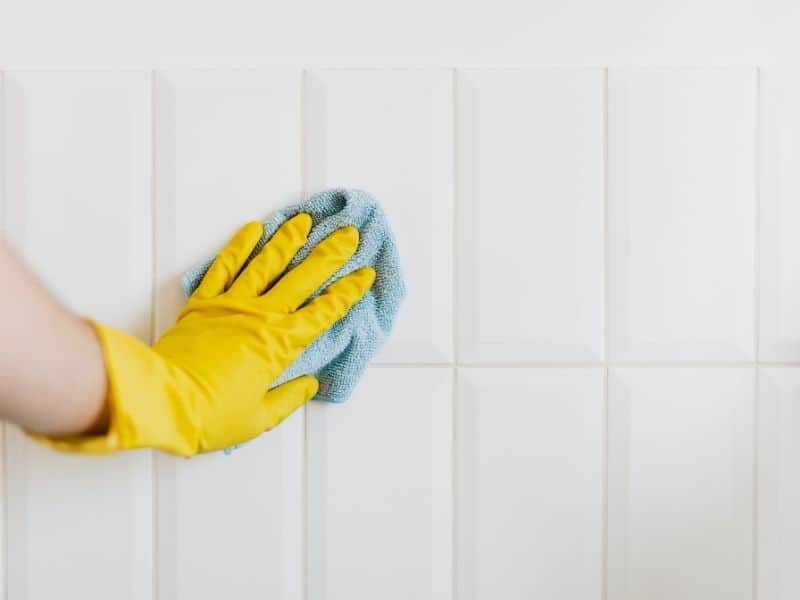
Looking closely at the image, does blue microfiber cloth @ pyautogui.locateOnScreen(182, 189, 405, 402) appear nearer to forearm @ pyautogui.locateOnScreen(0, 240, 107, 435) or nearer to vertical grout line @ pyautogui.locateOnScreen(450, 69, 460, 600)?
vertical grout line @ pyautogui.locateOnScreen(450, 69, 460, 600)

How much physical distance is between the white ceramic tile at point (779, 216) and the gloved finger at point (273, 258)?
481mm

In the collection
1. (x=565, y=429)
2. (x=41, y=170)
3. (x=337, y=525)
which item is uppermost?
(x=41, y=170)

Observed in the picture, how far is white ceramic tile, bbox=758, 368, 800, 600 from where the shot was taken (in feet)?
2.79

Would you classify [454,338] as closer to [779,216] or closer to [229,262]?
[229,262]

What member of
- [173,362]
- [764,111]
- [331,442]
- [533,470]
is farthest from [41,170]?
[764,111]

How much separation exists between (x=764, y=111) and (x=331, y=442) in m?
0.57

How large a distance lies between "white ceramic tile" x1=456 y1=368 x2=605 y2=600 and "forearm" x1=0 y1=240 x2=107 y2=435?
40 cm

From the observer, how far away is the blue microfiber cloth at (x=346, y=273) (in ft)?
2.63

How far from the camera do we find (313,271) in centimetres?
78

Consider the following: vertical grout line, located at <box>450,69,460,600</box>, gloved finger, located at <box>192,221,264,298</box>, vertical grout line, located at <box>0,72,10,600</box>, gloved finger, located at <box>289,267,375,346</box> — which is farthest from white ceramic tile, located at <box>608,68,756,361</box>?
vertical grout line, located at <box>0,72,10,600</box>

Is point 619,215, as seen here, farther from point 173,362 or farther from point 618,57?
point 173,362

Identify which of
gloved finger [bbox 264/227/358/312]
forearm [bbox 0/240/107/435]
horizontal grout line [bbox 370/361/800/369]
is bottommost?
horizontal grout line [bbox 370/361/800/369]

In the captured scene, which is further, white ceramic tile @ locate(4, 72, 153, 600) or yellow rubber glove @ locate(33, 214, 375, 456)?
white ceramic tile @ locate(4, 72, 153, 600)

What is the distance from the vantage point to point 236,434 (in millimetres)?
712
